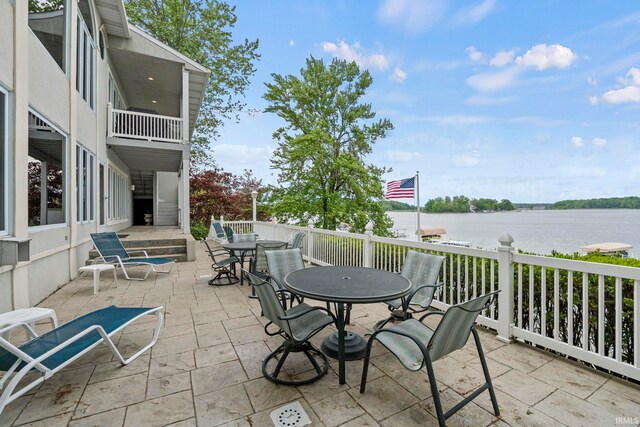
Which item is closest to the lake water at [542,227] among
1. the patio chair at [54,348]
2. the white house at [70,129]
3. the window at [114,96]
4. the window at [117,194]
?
the patio chair at [54,348]

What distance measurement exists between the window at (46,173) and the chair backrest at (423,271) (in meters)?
5.53

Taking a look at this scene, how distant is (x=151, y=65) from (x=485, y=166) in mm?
22492

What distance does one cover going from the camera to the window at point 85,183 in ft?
20.4

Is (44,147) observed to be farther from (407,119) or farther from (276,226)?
(407,119)

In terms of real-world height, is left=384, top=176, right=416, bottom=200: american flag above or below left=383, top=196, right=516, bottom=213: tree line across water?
above

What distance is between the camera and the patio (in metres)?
1.99

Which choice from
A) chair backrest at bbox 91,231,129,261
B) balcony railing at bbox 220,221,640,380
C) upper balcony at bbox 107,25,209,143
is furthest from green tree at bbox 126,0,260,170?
balcony railing at bbox 220,221,640,380

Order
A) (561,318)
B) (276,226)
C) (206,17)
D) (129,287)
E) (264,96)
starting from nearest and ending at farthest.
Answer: (561,318) < (129,287) < (276,226) < (264,96) < (206,17)

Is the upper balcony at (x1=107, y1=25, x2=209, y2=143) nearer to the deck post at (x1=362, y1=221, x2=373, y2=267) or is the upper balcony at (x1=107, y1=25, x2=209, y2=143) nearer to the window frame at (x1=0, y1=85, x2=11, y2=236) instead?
the window frame at (x1=0, y1=85, x2=11, y2=236)

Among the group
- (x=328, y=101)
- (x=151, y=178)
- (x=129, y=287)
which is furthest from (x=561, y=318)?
(x=151, y=178)

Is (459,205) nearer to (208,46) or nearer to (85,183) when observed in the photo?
(208,46)

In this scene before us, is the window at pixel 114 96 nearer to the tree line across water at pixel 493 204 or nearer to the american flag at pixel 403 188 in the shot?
the american flag at pixel 403 188

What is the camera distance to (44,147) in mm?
4746

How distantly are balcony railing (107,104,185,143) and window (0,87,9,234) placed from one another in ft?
18.9
